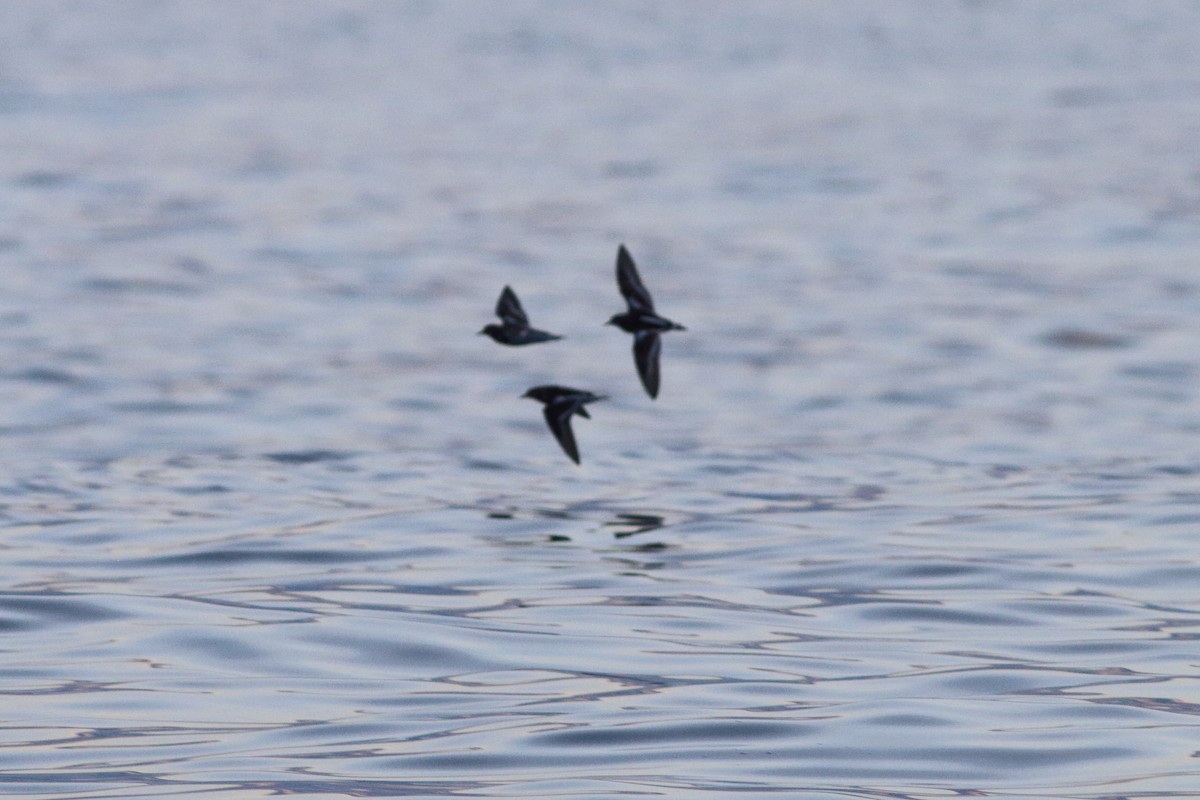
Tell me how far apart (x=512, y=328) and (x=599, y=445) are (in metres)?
5.36

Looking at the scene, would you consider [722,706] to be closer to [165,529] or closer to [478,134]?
[165,529]

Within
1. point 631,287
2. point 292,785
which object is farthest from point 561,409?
point 292,785

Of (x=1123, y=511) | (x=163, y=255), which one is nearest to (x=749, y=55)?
(x=163, y=255)

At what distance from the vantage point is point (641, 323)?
39.3ft

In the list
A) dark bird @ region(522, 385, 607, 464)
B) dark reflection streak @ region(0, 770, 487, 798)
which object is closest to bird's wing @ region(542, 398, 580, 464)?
dark bird @ region(522, 385, 607, 464)

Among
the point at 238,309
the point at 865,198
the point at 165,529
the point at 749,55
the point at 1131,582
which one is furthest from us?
the point at 749,55

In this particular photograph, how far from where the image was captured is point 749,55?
5034 centimetres

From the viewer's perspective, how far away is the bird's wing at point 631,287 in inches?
476

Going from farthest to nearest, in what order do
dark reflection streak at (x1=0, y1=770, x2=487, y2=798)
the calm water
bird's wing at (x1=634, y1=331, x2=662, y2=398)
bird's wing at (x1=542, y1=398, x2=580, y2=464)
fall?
bird's wing at (x1=542, y1=398, x2=580, y2=464)
bird's wing at (x1=634, y1=331, x2=662, y2=398)
the calm water
dark reflection streak at (x1=0, y1=770, x2=487, y2=798)

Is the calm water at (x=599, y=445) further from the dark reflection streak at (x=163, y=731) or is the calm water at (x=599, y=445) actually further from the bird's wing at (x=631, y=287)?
the bird's wing at (x=631, y=287)

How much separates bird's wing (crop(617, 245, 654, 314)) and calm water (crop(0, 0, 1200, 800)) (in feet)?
5.08

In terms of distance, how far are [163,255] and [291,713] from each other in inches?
748

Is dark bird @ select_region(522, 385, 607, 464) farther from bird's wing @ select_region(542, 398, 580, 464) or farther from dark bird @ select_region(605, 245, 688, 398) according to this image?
dark bird @ select_region(605, 245, 688, 398)

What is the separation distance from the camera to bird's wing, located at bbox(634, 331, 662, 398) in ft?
39.1
